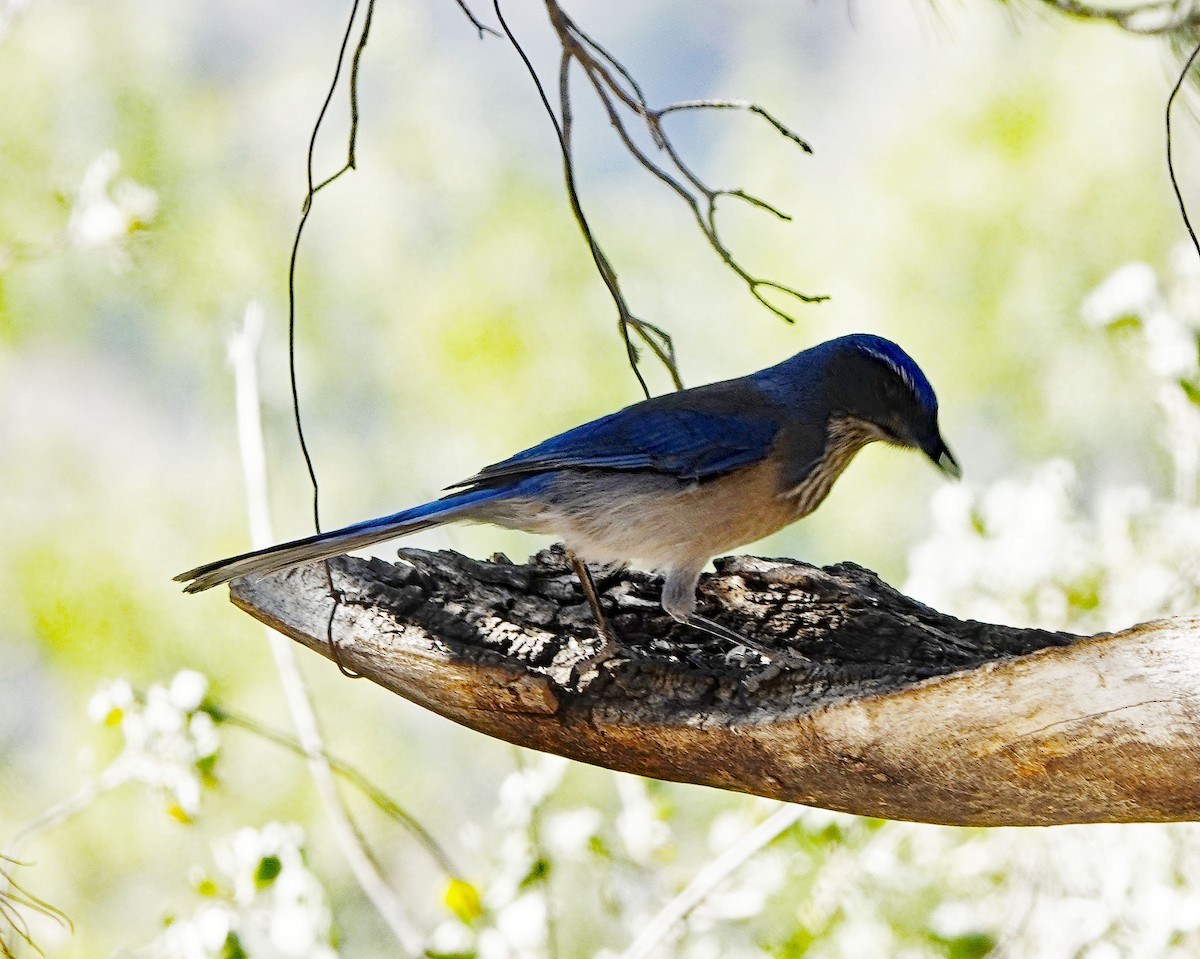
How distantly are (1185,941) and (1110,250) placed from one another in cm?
218

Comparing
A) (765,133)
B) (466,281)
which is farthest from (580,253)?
(765,133)

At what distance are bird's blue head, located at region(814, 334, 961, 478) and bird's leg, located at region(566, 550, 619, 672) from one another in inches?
21.8

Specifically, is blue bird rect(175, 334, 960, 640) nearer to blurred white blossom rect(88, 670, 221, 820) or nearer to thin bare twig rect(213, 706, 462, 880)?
thin bare twig rect(213, 706, 462, 880)

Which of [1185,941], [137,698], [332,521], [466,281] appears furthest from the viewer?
[466,281]

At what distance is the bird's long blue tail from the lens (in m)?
1.68

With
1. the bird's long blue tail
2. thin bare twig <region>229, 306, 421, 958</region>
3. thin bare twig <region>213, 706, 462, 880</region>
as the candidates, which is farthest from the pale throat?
thin bare twig <region>229, 306, 421, 958</region>

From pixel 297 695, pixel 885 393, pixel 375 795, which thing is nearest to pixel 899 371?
pixel 885 393

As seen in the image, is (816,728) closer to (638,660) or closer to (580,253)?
(638,660)

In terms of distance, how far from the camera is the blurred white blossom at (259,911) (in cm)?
229

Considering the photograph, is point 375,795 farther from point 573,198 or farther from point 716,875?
point 573,198

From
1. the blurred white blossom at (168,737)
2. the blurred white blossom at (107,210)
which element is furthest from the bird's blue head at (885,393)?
the blurred white blossom at (107,210)

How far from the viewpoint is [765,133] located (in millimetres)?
4547

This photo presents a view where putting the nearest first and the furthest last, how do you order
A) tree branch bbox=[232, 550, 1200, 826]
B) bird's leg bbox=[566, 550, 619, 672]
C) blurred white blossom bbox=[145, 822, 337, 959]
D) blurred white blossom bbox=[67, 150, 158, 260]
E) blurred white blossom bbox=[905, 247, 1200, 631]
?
tree branch bbox=[232, 550, 1200, 826]
bird's leg bbox=[566, 550, 619, 672]
blurred white blossom bbox=[145, 822, 337, 959]
blurred white blossom bbox=[905, 247, 1200, 631]
blurred white blossom bbox=[67, 150, 158, 260]

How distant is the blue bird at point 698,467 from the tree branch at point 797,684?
0.27ft
